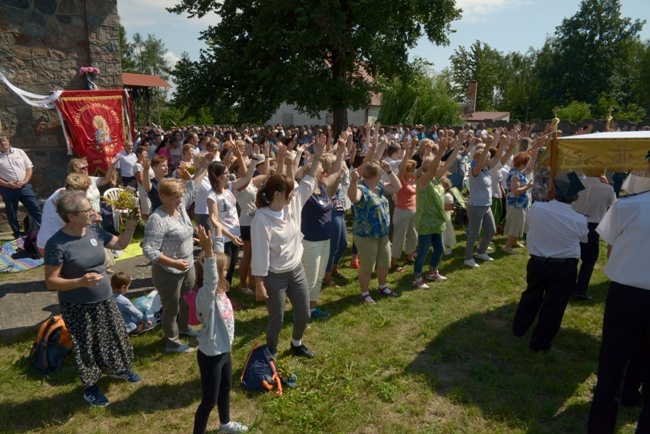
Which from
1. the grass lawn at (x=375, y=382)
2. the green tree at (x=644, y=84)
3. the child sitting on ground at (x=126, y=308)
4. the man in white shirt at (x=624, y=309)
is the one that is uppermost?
the green tree at (x=644, y=84)

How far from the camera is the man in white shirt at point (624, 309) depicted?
2.96m

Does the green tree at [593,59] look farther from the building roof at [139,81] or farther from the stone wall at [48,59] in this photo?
the stone wall at [48,59]

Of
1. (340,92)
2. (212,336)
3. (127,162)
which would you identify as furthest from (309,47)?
(212,336)

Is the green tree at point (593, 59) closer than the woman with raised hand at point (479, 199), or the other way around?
the woman with raised hand at point (479, 199)

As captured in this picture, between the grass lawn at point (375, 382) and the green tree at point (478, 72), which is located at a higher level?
the green tree at point (478, 72)

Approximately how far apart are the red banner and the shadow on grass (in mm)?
7319

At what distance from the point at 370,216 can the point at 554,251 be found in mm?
2031

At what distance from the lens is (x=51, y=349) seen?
4215mm

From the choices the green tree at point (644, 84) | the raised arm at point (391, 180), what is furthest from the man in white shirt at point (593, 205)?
the green tree at point (644, 84)

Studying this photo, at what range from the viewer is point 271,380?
394cm

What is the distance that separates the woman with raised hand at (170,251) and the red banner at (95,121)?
5.45 m

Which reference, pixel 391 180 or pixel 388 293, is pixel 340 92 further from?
pixel 388 293

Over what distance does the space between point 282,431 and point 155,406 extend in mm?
1153

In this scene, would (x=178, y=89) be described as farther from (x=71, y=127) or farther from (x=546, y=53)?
(x=546, y=53)
